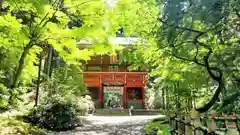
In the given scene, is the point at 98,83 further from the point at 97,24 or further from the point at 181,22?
the point at 181,22

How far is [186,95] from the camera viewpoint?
8453mm

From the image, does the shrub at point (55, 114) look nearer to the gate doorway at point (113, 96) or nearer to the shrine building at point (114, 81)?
the shrine building at point (114, 81)

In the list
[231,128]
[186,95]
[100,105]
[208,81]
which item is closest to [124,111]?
[100,105]

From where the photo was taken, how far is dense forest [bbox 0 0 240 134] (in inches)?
107

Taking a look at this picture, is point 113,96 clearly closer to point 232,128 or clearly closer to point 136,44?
point 136,44

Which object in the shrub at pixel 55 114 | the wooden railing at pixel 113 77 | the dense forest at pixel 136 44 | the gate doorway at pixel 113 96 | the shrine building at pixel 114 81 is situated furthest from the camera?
the gate doorway at pixel 113 96

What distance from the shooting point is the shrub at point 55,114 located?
9859mm

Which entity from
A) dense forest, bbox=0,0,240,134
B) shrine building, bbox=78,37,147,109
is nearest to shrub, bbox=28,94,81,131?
dense forest, bbox=0,0,240,134

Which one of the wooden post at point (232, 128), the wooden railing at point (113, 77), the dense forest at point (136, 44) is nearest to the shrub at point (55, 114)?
the dense forest at point (136, 44)

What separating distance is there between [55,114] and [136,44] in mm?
4864

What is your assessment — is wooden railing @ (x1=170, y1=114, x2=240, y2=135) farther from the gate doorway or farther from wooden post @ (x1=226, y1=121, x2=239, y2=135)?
the gate doorway

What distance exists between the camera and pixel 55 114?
10.1 m

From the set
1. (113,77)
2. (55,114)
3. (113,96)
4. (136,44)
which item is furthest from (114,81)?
(55,114)

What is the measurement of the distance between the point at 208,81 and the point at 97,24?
2.66m
